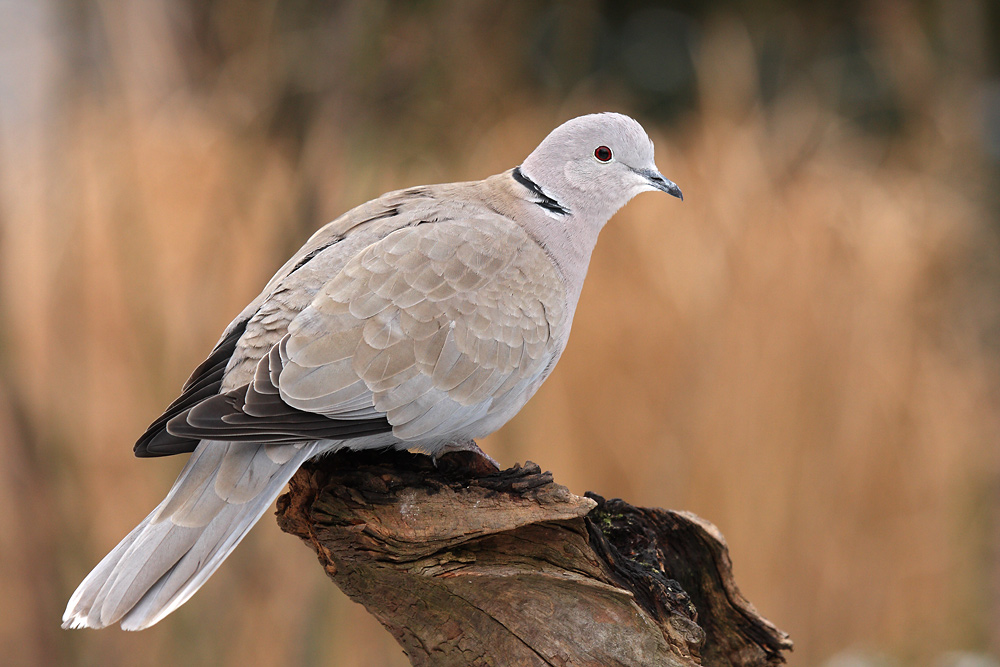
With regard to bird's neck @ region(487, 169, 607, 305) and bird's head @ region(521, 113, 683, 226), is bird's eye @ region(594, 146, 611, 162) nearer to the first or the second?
bird's head @ region(521, 113, 683, 226)

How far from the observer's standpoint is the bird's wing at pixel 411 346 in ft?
4.50

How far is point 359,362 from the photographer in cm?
144

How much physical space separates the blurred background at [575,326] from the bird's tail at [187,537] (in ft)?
3.21

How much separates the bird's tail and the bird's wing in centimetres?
9

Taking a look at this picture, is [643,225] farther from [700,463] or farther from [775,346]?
[700,463]

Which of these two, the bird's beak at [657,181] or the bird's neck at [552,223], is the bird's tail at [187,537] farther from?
the bird's beak at [657,181]

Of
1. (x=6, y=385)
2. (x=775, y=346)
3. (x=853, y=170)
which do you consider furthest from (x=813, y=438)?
(x=6, y=385)

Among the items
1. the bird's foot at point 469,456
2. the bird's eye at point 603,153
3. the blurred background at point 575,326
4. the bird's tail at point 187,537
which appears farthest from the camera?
the blurred background at point 575,326

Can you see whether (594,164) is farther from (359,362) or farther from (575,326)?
(575,326)

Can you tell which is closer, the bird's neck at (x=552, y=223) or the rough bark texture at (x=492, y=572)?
the rough bark texture at (x=492, y=572)

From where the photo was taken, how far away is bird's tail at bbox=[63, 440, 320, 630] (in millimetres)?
1325

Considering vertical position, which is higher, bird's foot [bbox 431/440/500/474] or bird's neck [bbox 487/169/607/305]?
bird's neck [bbox 487/169/607/305]

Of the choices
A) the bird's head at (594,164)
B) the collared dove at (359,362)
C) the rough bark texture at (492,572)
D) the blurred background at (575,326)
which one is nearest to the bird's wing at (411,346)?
the collared dove at (359,362)

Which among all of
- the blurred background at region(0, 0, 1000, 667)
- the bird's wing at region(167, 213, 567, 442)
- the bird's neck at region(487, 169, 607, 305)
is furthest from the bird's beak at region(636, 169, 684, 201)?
the blurred background at region(0, 0, 1000, 667)
